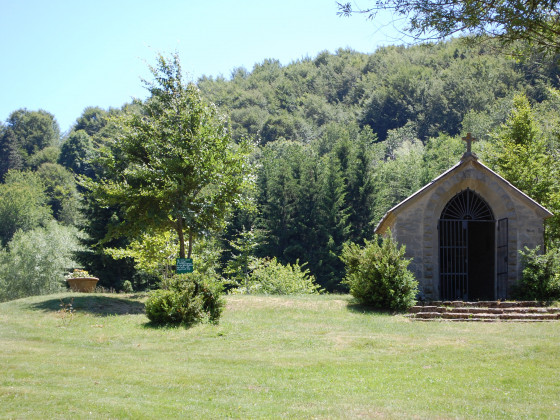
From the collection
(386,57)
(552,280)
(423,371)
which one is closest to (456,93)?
(386,57)

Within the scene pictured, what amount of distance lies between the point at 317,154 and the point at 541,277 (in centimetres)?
4435

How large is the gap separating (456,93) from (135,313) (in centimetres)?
8022

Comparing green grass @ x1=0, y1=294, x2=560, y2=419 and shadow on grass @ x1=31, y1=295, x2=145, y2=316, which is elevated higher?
shadow on grass @ x1=31, y1=295, x2=145, y2=316

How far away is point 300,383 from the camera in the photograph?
1122 cm

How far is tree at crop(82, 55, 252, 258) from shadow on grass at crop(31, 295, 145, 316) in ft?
8.46

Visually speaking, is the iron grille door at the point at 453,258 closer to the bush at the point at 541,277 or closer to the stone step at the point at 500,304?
the bush at the point at 541,277

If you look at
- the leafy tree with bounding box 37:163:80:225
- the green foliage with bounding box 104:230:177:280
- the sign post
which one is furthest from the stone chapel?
the leafy tree with bounding box 37:163:80:225

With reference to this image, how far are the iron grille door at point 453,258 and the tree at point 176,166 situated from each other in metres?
7.97

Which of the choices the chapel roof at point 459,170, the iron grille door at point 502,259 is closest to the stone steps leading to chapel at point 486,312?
the iron grille door at point 502,259

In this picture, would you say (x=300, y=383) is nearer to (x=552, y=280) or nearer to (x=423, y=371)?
(x=423, y=371)

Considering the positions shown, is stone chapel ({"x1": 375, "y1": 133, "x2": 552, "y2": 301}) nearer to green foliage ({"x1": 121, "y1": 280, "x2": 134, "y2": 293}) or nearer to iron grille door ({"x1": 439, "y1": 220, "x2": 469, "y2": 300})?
iron grille door ({"x1": 439, "y1": 220, "x2": 469, "y2": 300})

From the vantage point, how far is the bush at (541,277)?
69.5 ft

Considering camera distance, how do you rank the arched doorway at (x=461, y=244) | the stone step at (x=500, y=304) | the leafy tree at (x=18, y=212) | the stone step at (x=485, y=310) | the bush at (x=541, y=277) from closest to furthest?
the stone step at (x=485, y=310) < the stone step at (x=500, y=304) < the bush at (x=541, y=277) < the arched doorway at (x=461, y=244) < the leafy tree at (x=18, y=212)

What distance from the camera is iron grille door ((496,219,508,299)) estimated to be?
2219 cm
